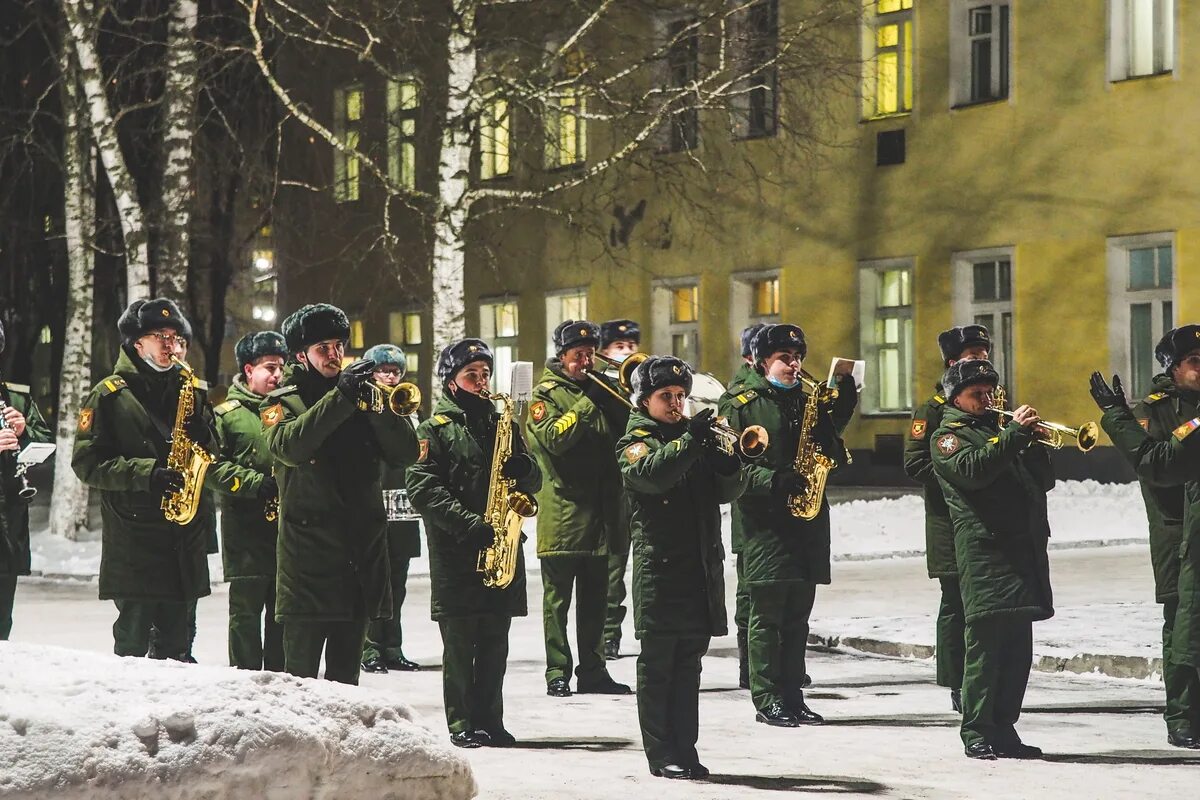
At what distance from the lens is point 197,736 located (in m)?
6.52

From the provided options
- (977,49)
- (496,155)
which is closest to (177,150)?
(496,155)

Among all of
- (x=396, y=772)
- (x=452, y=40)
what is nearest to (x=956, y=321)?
(x=452, y=40)

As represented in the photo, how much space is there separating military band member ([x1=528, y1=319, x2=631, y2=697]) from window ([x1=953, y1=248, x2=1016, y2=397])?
15.7m

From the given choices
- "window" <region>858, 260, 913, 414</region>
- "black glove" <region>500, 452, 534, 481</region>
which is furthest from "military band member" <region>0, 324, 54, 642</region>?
"window" <region>858, 260, 913, 414</region>

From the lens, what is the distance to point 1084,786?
30.3 feet

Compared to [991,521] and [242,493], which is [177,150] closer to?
[242,493]

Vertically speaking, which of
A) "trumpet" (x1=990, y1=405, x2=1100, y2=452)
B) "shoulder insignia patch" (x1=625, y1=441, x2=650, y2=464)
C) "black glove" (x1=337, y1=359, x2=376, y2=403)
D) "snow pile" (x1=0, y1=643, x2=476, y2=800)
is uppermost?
"black glove" (x1=337, y1=359, x2=376, y2=403)

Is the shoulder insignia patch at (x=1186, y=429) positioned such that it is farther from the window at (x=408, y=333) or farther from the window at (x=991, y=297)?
the window at (x=408, y=333)

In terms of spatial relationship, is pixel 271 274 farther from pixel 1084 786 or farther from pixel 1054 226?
pixel 1084 786

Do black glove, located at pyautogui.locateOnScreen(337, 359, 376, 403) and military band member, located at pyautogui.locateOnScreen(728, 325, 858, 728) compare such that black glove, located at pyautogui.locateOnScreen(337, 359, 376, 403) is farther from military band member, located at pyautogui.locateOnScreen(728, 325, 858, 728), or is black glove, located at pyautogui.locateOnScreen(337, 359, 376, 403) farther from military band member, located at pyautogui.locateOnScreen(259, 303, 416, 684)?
military band member, located at pyautogui.locateOnScreen(728, 325, 858, 728)

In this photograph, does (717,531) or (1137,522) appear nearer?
(717,531)

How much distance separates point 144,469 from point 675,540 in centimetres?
277

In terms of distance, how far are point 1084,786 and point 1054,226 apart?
18788mm

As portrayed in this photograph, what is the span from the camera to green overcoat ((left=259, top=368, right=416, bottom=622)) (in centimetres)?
958
